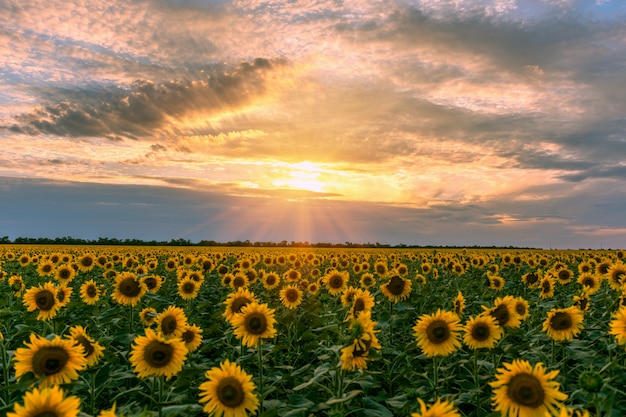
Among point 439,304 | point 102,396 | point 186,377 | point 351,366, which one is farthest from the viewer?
point 439,304

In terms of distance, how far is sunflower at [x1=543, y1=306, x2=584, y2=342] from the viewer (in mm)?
7590

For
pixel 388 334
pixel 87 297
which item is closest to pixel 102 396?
pixel 87 297

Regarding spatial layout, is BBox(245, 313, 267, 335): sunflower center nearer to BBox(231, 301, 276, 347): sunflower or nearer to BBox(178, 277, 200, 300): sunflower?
BBox(231, 301, 276, 347): sunflower

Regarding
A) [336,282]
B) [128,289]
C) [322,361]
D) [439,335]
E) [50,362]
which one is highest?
[336,282]

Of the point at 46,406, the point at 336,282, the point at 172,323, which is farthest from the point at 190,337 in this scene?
the point at 336,282

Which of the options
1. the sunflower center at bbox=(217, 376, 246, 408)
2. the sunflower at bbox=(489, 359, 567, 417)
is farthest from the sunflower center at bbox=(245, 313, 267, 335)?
the sunflower at bbox=(489, 359, 567, 417)

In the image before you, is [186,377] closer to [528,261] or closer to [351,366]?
[351,366]

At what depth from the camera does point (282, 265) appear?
75.9ft

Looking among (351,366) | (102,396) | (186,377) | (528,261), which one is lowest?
(102,396)

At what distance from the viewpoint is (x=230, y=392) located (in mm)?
4723

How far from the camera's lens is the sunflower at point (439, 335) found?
6301 millimetres

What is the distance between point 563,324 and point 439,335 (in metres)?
2.67

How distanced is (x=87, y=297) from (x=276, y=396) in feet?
21.6

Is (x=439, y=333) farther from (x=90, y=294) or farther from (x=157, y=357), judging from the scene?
(x=90, y=294)
